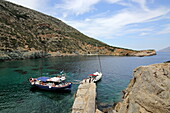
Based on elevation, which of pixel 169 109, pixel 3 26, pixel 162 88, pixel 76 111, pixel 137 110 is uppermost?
pixel 3 26

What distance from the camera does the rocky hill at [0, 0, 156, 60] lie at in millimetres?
90250

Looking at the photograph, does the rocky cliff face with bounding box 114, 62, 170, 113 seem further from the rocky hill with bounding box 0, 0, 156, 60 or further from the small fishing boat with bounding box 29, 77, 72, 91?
the rocky hill with bounding box 0, 0, 156, 60

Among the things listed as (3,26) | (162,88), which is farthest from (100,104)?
(3,26)

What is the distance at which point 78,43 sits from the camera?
165 metres

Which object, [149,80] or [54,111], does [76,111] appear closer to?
[54,111]

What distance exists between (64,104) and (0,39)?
296 feet

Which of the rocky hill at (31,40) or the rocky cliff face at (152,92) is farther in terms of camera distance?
the rocky hill at (31,40)

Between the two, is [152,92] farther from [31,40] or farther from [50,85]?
[31,40]

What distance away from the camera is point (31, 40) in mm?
115188

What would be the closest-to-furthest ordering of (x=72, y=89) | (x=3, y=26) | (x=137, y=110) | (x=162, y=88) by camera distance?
1. (x=162, y=88)
2. (x=137, y=110)
3. (x=72, y=89)
4. (x=3, y=26)

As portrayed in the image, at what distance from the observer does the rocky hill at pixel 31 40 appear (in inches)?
3553

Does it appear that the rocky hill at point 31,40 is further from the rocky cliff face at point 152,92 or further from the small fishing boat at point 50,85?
the rocky cliff face at point 152,92

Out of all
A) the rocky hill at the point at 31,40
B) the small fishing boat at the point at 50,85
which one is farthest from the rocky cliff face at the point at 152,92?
the rocky hill at the point at 31,40

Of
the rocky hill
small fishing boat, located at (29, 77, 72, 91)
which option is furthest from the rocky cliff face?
the rocky hill
